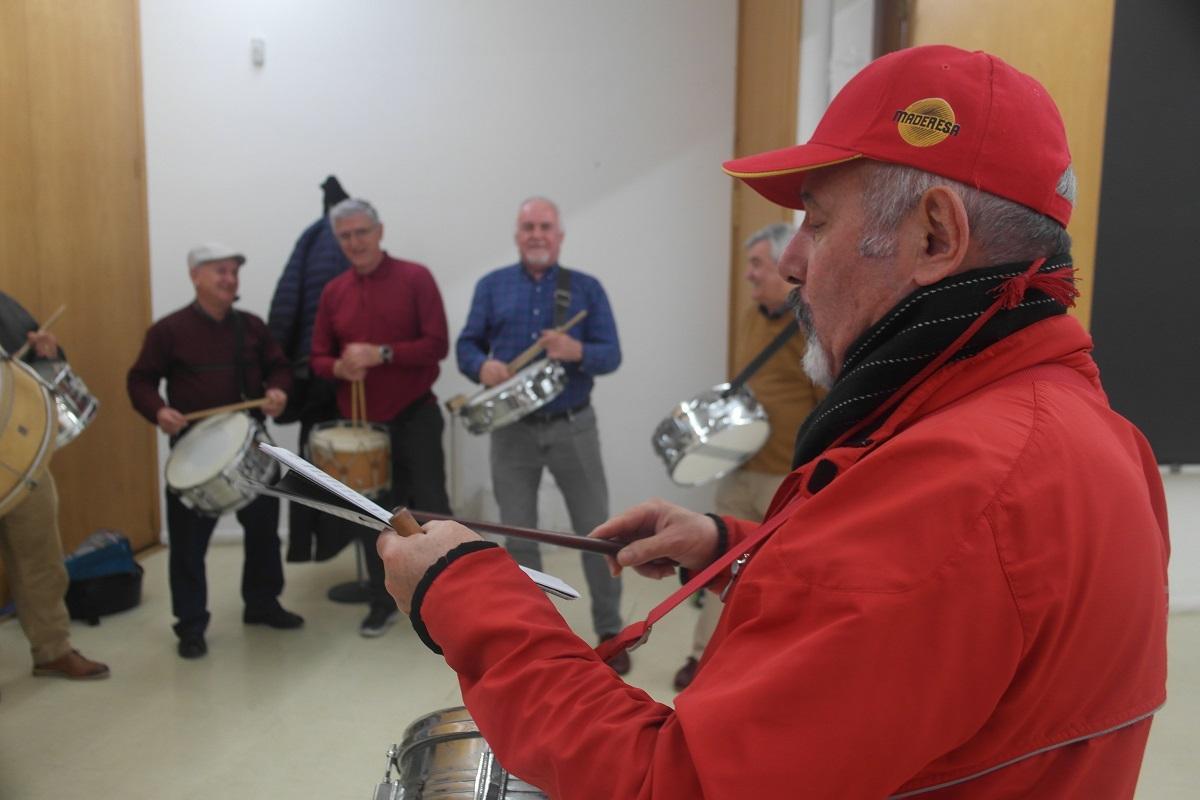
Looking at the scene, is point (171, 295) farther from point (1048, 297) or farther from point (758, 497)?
point (1048, 297)

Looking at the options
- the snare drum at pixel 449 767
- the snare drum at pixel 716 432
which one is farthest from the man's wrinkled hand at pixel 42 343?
the snare drum at pixel 449 767

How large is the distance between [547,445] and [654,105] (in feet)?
7.63

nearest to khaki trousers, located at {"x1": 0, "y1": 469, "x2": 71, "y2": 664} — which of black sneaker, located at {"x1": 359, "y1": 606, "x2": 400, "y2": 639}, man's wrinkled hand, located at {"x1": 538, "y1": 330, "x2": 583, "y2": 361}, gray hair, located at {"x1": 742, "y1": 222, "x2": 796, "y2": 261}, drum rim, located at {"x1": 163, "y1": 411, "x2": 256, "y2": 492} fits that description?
drum rim, located at {"x1": 163, "y1": 411, "x2": 256, "y2": 492}

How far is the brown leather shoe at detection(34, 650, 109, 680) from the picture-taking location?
3.62m

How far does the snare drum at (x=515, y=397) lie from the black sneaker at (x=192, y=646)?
147 cm

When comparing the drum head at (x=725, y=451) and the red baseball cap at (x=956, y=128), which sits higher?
the red baseball cap at (x=956, y=128)

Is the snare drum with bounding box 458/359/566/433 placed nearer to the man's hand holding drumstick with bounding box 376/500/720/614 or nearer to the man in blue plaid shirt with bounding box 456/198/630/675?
the man in blue plaid shirt with bounding box 456/198/630/675

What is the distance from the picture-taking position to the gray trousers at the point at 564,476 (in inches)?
156

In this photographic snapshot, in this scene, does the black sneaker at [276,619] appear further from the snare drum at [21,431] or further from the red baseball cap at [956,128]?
the red baseball cap at [956,128]

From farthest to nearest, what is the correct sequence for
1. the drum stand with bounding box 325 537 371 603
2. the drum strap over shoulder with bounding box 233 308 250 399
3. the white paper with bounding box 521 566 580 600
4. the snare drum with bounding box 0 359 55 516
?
1. the drum stand with bounding box 325 537 371 603
2. the drum strap over shoulder with bounding box 233 308 250 399
3. the snare drum with bounding box 0 359 55 516
4. the white paper with bounding box 521 566 580 600

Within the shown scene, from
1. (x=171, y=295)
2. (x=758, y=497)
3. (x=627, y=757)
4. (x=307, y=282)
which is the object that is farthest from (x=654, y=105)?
(x=627, y=757)

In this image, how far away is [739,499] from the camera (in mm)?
3691

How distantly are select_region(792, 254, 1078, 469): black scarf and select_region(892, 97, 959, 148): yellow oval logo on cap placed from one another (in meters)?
0.14

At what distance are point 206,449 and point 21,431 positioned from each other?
1.16 metres
